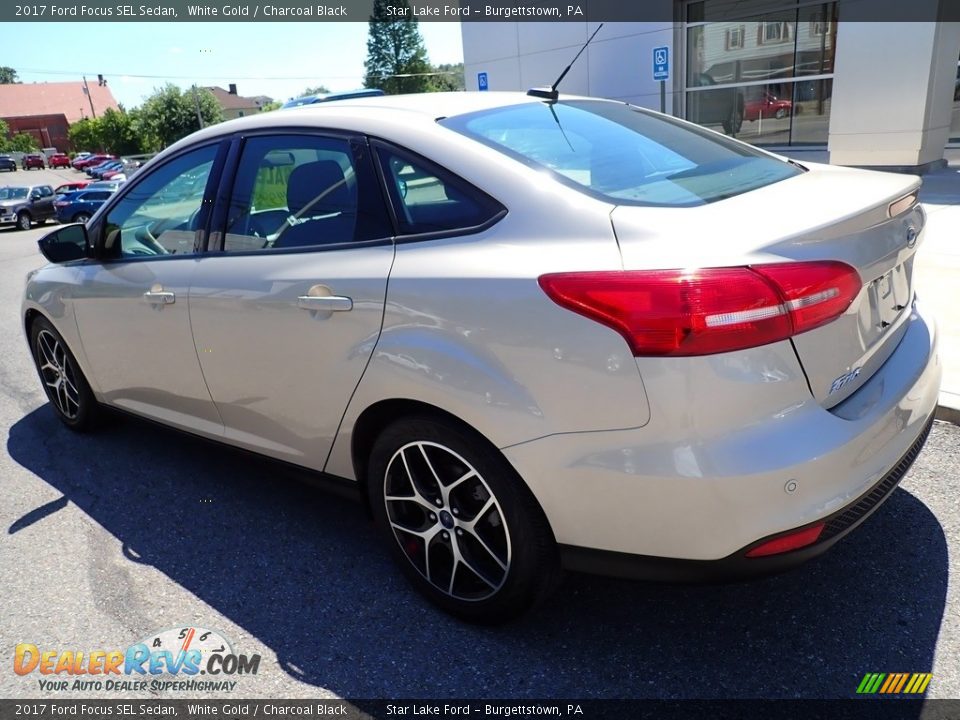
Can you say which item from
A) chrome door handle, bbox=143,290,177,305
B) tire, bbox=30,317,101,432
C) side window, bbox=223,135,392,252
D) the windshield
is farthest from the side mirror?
the windshield

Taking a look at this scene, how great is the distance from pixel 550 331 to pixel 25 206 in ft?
91.9

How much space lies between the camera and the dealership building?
1298cm

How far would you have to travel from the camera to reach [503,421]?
85.5 inches

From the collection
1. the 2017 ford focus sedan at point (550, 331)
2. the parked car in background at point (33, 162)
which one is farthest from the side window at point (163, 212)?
the parked car in background at point (33, 162)

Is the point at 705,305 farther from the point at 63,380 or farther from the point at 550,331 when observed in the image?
the point at 63,380

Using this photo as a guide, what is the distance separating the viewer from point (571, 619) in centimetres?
262

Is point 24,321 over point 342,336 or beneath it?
beneath

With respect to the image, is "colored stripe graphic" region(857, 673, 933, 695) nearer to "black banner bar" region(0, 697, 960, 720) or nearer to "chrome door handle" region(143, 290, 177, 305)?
"black banner bar" region(0, 697, 960, 720)

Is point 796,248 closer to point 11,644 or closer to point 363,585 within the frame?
point 363,585

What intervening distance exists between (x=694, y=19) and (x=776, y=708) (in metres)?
18.1

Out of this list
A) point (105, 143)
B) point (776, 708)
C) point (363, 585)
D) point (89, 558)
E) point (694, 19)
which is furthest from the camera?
point (105, 143)

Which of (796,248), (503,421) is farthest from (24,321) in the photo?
(796,248)

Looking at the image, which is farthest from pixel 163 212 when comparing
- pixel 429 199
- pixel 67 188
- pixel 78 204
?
pixel 67 188

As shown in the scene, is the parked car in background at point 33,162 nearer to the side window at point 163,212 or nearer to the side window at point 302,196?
the side window at point 163,212
